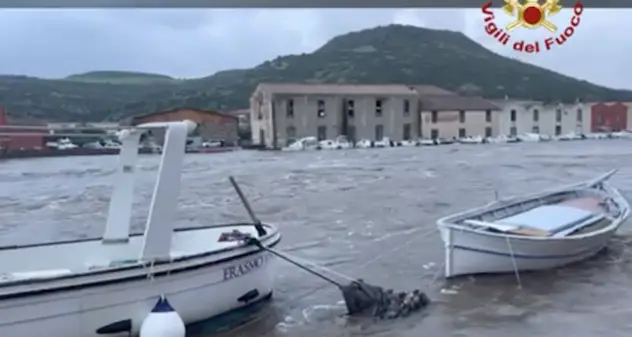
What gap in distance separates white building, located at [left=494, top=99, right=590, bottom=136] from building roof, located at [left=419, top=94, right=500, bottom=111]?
12.4 inches

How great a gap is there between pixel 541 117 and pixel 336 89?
5.28 metres

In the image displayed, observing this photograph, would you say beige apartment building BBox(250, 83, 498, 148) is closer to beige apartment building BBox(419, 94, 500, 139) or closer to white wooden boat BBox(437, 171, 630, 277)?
beige apartment building BBox(419, 94, 500, 139)

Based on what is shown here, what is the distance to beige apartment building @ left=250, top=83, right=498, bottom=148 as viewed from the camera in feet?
46.1

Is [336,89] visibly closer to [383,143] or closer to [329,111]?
[329,111]

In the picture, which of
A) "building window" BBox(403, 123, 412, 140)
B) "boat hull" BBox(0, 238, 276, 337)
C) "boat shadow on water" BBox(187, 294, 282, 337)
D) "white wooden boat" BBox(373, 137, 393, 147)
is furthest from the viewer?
"building window" BBox(403, 123, 412, 140)

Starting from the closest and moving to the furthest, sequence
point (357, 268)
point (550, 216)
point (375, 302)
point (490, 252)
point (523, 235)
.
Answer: point (375, 302)
point (490, 252)
point (523, 235)
point (357, 268)
point (550, 216)

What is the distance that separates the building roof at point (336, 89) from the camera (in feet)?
44.3

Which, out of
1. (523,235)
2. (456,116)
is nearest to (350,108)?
(456,116)

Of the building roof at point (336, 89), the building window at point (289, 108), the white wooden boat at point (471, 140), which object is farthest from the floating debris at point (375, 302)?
the white wooden boat at point (471, 140)

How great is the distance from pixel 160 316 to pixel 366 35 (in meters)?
8.73

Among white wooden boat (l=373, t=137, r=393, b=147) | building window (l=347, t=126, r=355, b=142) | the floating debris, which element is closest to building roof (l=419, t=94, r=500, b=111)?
white wooden boat (l=373, t=137, r=393, b=147)

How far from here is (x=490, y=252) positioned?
4.08 meters

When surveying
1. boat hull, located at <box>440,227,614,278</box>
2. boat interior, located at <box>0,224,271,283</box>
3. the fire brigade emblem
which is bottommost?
boat hull, located at <box>440,227,614,278</box>

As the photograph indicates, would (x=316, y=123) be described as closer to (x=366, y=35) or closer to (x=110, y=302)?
(x=366, y=35)
